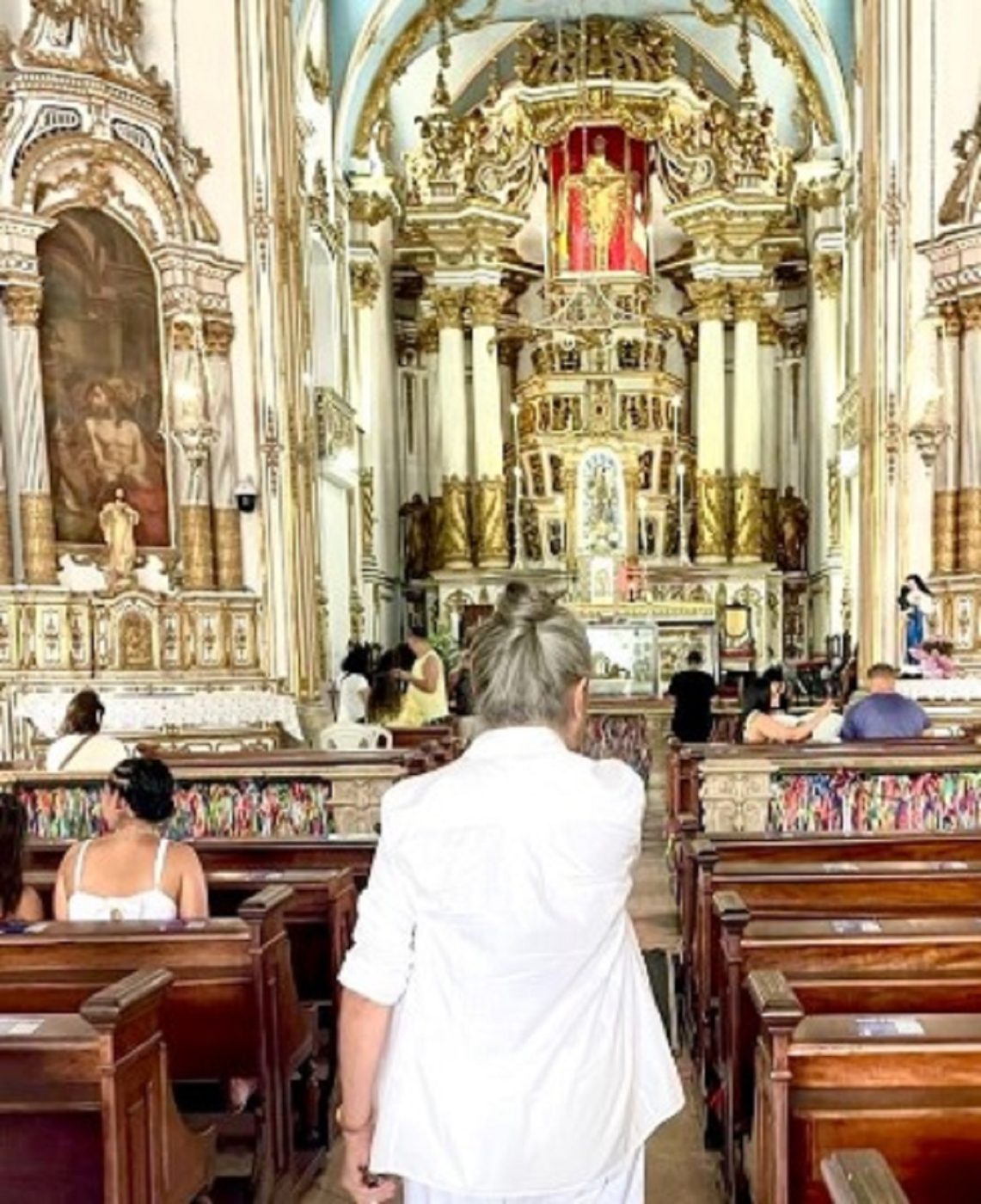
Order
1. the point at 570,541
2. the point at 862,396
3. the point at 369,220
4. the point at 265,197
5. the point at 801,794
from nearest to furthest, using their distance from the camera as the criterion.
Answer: the point at 801,794
the point at 265,197
the point at 862,396
the point at 369,220
the point at 570,541

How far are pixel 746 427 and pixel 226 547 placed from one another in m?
11.5

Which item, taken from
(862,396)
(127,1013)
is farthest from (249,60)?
(127,1013)

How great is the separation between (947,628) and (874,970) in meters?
9.14

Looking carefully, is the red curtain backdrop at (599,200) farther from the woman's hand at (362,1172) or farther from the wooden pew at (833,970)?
the woman's hand at (362,1172)

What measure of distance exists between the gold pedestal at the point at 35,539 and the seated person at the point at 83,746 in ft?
14.6

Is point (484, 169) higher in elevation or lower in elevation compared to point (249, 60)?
higher

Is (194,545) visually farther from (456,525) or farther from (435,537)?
(435,537)

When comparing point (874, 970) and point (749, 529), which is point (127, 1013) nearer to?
point (874, 970)

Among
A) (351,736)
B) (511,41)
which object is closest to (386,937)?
(351,736)

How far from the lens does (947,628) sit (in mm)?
11367

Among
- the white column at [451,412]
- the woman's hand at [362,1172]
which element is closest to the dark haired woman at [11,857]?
the woman's hand at [362,1172]

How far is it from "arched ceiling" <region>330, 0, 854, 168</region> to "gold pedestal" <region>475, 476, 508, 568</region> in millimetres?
5656

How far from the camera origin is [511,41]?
A: 20906mm

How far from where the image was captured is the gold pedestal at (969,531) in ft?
36.8
